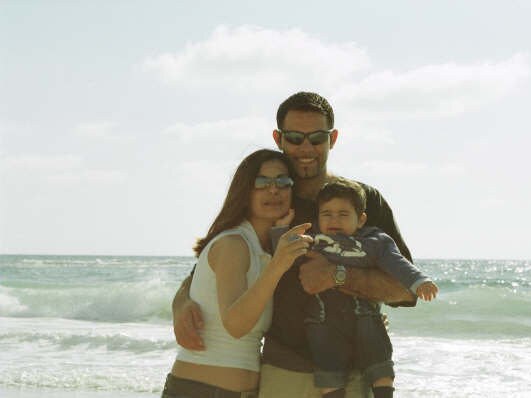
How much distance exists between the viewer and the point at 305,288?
327cm

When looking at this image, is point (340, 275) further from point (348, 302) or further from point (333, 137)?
point (333, 137)

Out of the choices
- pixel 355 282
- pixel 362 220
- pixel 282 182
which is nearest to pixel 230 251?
pixel 282 182

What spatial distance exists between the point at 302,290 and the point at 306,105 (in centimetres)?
96

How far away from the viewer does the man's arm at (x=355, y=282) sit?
325 centimetres

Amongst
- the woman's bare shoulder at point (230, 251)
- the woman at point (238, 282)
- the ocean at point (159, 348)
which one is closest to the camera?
the woman at point (238, 282)

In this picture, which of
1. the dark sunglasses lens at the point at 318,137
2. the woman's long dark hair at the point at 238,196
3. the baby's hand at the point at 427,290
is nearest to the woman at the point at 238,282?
the woman's long dark hair at the point at 238,196

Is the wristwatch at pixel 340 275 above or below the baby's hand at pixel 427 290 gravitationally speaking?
above

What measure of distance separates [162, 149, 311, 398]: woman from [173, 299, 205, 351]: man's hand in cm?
4

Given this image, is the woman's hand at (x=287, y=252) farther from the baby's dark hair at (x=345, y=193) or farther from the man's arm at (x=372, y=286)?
the baby's dark hair at (x=345, y=193)

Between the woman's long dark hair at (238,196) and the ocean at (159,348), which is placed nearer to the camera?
the woman's long dark hair at (238,196)

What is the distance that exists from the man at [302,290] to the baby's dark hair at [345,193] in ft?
0.51

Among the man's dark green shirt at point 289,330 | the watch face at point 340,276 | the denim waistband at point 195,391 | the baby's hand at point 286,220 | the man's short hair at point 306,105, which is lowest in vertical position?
the denim waistband at point 195,391

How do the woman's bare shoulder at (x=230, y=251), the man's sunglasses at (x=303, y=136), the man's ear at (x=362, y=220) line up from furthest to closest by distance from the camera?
the man's sunglasses at (x=303, y=136) < the man's ear at (x=362, y=220) < the woman's bare shoulder at (x=230, y=251)

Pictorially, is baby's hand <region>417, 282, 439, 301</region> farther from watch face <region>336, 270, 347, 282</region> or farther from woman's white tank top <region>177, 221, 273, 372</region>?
woman's white tank top <region>177, 221, 273, 372</region>
